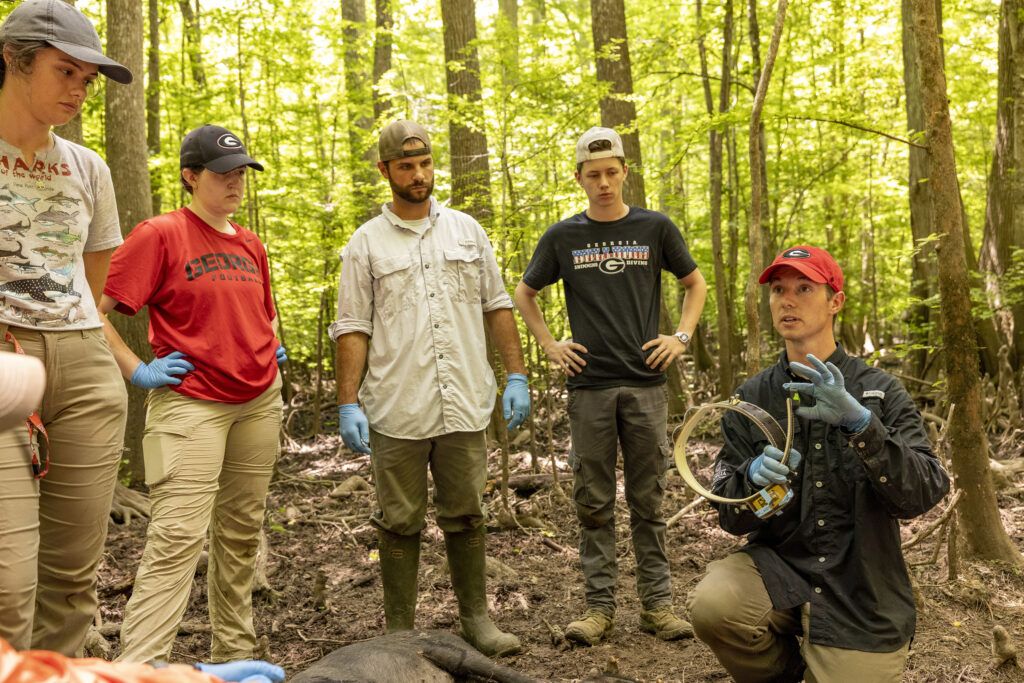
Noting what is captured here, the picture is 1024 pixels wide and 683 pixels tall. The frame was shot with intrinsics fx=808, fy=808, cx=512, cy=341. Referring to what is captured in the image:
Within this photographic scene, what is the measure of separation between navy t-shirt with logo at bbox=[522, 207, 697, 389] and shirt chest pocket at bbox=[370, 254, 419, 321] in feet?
2.97

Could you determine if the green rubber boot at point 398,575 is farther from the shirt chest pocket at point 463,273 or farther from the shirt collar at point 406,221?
the shirt collar at point 406,221

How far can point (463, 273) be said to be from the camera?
3990mm

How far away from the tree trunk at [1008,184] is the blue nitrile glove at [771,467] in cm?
622

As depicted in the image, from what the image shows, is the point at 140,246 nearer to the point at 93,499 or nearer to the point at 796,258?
the point at 93,499

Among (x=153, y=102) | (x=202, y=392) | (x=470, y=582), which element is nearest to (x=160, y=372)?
(x=202, y=392)

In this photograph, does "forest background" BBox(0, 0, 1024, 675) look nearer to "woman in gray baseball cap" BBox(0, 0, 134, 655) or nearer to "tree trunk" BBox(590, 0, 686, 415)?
"tree trunk" BBox(590, 0, 686, 415)

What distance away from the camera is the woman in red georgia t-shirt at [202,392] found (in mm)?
3264

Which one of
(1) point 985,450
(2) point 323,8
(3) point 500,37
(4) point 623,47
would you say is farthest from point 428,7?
(1) point 985,450

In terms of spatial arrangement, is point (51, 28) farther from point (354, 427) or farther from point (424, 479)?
point (424, 479)

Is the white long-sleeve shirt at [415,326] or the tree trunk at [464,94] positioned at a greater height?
the tree trunk at [464,94]

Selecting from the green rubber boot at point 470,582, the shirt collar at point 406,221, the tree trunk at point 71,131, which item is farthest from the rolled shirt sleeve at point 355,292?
the tree trunk at point 71,131

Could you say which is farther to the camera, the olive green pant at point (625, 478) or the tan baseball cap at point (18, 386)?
the olive green pant at point (625, 478)

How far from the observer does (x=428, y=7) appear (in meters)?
12.0

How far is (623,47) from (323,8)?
6.31 m
